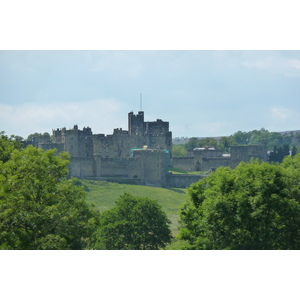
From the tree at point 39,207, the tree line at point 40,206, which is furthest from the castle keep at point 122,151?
the tree at point 39,207

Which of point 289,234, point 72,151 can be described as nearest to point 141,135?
point 72,151

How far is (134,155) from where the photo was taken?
2825 inches

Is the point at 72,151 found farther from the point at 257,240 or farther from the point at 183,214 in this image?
the point at 257,240

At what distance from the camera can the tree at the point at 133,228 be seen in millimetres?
33875

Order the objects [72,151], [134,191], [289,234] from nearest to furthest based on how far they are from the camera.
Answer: [289,234], [134,191], [72,151]

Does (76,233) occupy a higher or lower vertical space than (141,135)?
lower

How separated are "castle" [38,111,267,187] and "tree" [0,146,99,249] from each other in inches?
1629

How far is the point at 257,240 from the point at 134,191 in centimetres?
3451

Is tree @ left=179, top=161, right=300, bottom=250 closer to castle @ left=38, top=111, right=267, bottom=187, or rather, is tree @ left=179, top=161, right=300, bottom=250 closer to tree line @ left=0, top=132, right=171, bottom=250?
tree line @ left=0, top=132, right=171, bottom=250

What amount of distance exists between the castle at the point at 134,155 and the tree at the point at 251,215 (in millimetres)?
39231

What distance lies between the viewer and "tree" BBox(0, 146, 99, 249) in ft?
77.5

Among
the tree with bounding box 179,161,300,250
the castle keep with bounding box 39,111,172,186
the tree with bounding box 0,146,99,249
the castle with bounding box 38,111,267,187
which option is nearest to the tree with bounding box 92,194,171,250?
the tree with bounding box 179,161,300,250

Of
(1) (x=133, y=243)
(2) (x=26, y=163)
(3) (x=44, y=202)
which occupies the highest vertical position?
(2) (x=26, y=163)

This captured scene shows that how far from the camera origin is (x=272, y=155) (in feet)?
303
